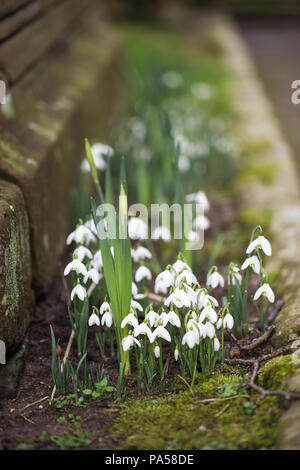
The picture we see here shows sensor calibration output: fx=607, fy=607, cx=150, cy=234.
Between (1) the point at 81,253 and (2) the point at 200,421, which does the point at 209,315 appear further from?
(1) the point at 81,253

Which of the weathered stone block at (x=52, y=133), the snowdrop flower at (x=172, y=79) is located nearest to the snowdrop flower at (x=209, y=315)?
the weathered stone block at (x=52, y=133)

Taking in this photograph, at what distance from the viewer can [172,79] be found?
5090 mm

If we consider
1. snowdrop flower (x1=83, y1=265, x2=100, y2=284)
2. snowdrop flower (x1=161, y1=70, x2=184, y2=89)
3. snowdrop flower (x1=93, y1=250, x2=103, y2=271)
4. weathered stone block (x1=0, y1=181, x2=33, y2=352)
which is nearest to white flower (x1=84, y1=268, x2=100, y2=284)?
snowdrop flower (x1=83, y1=265, x2=100, y2=284)

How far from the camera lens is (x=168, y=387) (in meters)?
1.94

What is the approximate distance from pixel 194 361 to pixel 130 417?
26 centimetres

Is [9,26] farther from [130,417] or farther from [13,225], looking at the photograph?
[130,417]

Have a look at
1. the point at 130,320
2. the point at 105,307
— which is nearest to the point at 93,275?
the point at 105,307

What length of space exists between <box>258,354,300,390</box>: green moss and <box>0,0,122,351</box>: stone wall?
81 cm

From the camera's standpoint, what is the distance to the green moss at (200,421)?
1.65 m

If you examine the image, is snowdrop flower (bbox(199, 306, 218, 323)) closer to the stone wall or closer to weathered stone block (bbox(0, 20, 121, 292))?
the stone wall

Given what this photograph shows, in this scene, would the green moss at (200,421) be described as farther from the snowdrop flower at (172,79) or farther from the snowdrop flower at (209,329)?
the snowdrop flower at (172,79)

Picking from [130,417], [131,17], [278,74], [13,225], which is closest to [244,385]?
[130,417]

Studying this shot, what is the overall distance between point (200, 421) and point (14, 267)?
786 millimetres
